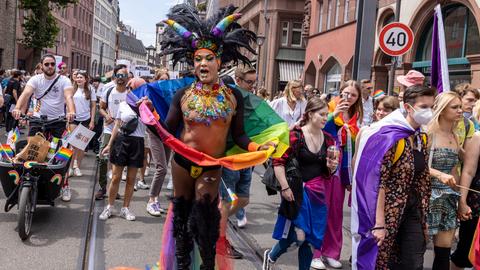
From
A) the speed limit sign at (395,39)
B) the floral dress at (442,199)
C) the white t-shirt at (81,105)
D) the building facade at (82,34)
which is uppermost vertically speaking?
the building facade at (82,34)

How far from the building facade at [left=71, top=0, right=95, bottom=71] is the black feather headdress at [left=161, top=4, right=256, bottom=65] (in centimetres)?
6740

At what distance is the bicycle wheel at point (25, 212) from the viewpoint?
17.9 feet

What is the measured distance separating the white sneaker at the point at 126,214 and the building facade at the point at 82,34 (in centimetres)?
6519

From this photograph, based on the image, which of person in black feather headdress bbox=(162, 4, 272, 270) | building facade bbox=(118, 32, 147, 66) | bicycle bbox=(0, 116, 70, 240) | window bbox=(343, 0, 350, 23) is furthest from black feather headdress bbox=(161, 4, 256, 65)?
building facade bbox=(118, 32, 147, 66)

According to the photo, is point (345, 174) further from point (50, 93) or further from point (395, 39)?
point (395, 39)

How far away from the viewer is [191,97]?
156 inches

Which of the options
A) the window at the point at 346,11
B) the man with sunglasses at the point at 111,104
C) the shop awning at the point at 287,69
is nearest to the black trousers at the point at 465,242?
the man with sunglasses at the point at 111,104

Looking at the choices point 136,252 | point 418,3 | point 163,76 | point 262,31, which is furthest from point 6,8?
point 136,252

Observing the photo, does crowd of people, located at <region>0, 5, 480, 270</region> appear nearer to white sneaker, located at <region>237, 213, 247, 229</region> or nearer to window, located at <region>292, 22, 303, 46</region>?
white sneaker, located at <region>237, 213, 247, 229</region>

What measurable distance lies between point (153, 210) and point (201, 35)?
3596 mm

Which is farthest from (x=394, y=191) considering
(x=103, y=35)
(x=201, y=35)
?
(x=103, y=35)

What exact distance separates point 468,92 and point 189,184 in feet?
13.4

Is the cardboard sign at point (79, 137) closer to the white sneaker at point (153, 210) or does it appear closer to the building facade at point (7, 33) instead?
the white sneaker at point (153, 210)

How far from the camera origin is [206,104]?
3924mm
